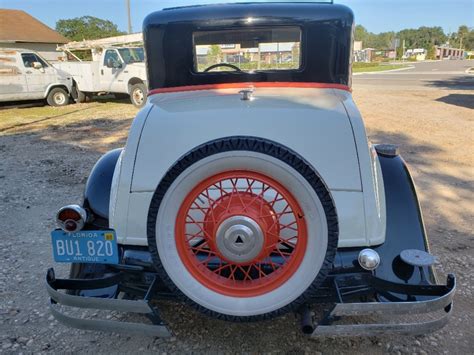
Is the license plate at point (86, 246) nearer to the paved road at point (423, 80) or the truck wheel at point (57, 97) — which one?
the truck wheel at point (57, 97)

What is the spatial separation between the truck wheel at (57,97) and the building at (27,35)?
1520 cm

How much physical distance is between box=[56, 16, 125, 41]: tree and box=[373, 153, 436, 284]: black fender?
200 ft

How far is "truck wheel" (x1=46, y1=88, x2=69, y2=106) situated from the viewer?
1352 centimetres

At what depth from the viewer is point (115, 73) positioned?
42.7 ft

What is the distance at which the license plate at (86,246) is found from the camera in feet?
7.20

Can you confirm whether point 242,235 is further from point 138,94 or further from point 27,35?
point 27,35

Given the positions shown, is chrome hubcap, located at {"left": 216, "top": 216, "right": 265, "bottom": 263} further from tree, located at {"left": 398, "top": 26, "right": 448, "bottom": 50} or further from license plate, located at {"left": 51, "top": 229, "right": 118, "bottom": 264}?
tree, located at {"left": 398, "top": 26, "right": 448, "bottom": 50}

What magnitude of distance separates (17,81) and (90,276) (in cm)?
1230

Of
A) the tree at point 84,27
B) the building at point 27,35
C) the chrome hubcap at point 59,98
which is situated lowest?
the chrome hubcap at point 59,98

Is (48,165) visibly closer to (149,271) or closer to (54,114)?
(149,271)

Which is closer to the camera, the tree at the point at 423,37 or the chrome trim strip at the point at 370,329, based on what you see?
the chrome trim strip at the point at 370,329

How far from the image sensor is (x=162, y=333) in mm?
2119

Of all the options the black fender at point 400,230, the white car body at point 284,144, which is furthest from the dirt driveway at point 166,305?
the white car body at point 284,144

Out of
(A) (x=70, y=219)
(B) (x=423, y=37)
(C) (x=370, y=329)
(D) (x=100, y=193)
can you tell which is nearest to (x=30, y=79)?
(D) (x=100, y=193)
